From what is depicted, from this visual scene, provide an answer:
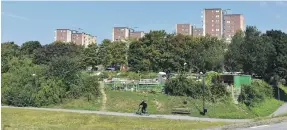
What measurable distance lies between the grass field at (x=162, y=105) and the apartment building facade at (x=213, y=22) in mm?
75723

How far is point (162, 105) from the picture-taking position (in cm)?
3806

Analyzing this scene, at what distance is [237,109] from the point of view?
38500 mm

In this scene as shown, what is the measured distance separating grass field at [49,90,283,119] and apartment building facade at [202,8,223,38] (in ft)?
248

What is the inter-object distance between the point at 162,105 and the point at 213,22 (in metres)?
83.2

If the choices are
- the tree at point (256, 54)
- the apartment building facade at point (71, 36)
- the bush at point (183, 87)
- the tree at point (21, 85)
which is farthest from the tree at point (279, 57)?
the apartment building facade at point (71, 36)

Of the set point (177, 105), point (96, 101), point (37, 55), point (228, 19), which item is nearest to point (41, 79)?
point (96, 101)

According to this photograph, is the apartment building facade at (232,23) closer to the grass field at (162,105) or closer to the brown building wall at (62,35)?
the brown building wall at (62,35)

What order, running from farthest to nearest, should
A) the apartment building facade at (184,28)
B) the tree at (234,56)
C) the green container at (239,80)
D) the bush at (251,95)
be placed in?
the apartment building facade at (184,28), the tree at (234,56), the green container at (239,80), the bush at (251,95)

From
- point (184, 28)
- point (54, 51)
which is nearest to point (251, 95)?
point (54, 51)

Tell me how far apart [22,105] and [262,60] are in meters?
36.2

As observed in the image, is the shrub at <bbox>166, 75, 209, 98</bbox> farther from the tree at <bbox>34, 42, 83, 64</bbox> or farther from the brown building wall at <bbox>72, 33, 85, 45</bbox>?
the brown building wall at <bbox>72, 33, 85, 45</bbox>

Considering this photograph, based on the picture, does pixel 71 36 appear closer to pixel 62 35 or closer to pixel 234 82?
pixel 62 35

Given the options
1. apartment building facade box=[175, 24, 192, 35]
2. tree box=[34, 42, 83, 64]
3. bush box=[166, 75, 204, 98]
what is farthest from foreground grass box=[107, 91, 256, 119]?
apartment building facade box=[175, 24, 192, 35]

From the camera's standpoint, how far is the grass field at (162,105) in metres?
36.1
